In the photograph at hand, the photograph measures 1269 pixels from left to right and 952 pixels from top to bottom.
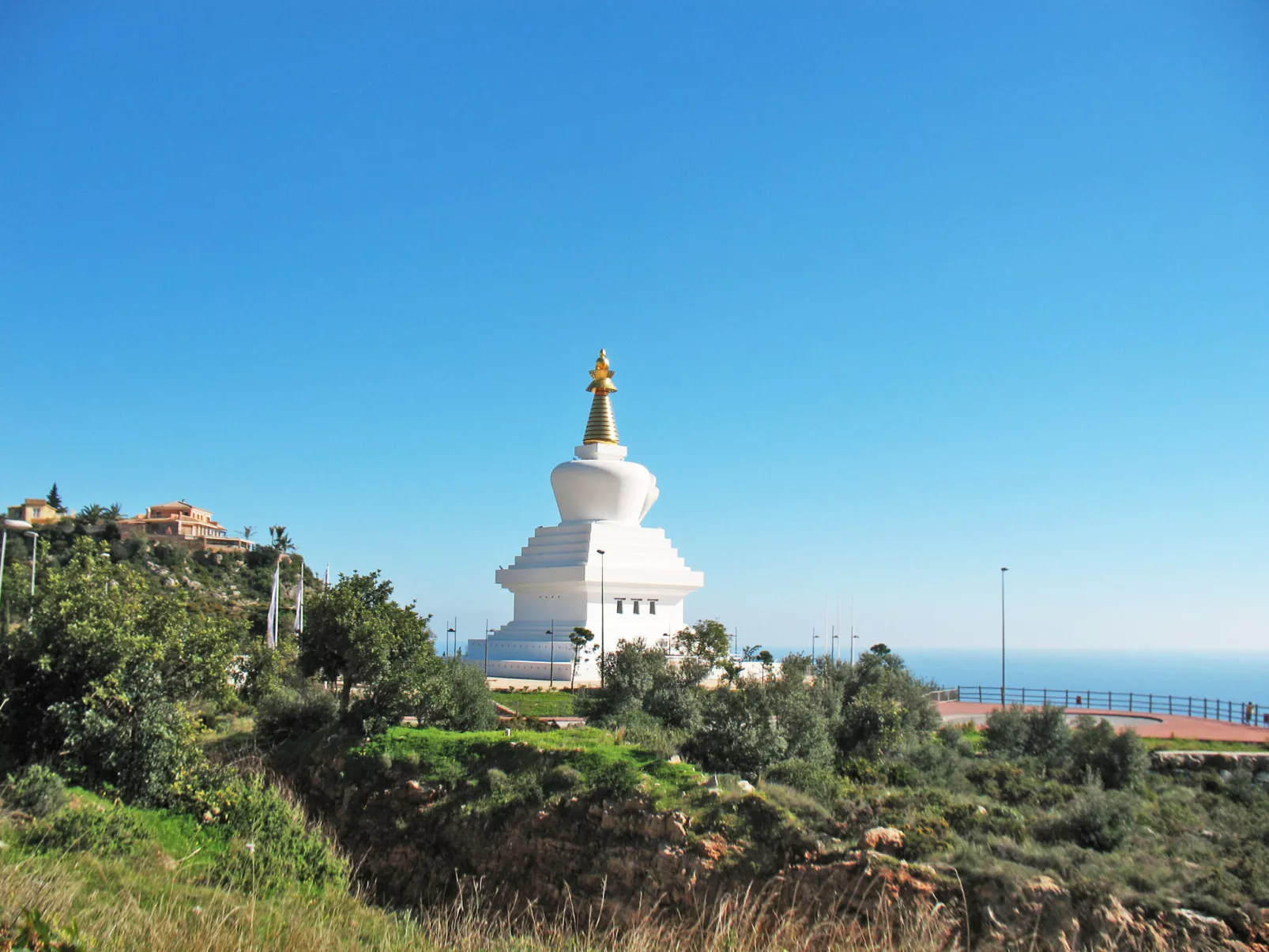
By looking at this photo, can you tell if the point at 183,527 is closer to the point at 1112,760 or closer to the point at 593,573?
the point at 593,573

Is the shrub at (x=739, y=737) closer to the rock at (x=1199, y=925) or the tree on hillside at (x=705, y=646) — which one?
the tree on hillside at (x=705, y=646)

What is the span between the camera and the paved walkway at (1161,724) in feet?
87.2

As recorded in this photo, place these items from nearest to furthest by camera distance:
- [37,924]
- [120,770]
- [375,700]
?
[37,924]
[120,770]
[375,700]

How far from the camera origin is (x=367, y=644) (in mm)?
21250

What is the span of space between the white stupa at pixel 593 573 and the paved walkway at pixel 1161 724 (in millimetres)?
10751

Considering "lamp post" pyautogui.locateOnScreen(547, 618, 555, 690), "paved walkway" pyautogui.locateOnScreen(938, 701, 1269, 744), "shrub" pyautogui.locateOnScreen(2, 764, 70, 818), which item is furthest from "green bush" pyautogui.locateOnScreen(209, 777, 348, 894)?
"paved walkway" pyautogui.locateOnScreen(938, 701, 1269, 744)

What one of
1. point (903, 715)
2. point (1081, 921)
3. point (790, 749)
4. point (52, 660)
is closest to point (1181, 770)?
point (903, 715)

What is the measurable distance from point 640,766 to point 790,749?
148 inches

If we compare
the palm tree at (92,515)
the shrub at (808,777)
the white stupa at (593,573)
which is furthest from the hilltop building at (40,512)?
the shrub at (808,777)

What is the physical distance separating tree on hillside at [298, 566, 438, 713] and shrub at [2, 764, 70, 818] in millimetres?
6433

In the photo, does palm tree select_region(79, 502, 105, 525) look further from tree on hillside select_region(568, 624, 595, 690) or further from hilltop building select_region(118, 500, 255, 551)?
tree on hillside select_region(568, 624, 595, 690)

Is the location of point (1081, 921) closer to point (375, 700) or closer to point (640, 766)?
point (640, 766)

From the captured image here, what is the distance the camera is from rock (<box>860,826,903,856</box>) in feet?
47.7

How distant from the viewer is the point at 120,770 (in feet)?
56.8
